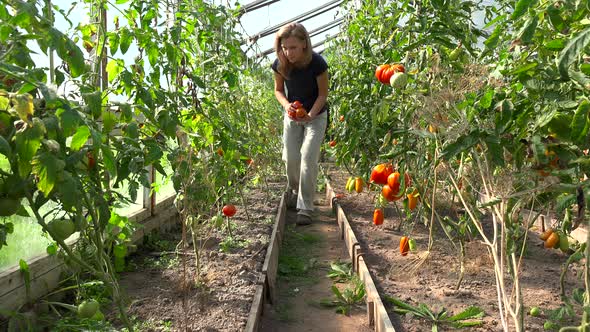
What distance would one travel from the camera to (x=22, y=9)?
45.4 inches

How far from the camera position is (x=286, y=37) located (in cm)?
436

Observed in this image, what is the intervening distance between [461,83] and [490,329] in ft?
3.32

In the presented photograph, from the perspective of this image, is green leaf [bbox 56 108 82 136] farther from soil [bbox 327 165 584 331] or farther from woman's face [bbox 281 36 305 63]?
woman's face [bbox 281 36 305 63]

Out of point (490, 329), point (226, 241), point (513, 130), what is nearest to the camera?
point (513, 130)

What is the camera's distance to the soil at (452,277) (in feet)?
8.29

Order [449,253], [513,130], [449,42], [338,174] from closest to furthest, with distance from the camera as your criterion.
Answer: [513,130] → [449,42] → [449,253] → [338,174]

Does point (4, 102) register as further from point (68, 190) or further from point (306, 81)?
point (306, 81)

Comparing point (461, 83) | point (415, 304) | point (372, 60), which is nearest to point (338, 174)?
point (372, 60)

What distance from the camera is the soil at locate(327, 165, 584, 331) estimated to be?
8.29 feet

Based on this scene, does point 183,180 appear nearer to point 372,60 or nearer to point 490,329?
point 490,329

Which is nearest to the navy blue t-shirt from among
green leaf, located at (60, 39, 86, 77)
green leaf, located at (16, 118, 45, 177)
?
green leaf, located at (60, 39, 86, 77)

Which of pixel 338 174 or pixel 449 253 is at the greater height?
pixel 449 253

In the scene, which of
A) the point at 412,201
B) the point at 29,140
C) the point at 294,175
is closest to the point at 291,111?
the point at 294,175

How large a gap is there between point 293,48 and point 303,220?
146cm
